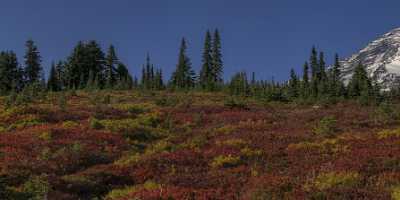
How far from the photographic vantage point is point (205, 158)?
19828mm

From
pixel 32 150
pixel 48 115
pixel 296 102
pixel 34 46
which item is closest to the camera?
pixel 32 150

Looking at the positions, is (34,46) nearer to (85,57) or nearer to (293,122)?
(85,57)

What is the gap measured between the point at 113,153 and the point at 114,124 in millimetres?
8354

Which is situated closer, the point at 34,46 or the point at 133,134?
the point at 133,134

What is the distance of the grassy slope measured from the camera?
554 inches

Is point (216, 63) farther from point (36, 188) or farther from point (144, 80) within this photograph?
point (36, 188)

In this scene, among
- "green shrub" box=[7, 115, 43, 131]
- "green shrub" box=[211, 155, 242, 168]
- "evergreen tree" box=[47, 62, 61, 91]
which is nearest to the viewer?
"green shrub" box=[211, 155, 242, 168]

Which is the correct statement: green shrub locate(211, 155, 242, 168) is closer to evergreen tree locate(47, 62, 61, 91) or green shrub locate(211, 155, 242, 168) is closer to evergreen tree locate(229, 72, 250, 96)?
evergreen tree locate(229, 72, 250, 96)

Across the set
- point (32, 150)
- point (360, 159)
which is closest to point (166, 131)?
point (32, 150)

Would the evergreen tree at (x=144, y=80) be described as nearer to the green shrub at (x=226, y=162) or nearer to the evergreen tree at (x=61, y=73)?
the evergreen tree at (x=61, y=73)

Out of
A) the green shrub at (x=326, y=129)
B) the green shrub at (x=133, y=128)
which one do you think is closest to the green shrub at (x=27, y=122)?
the green shrub at (x=133, y=128)

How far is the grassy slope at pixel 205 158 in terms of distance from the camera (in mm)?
14070

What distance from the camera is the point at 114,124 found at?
3002 centimetres

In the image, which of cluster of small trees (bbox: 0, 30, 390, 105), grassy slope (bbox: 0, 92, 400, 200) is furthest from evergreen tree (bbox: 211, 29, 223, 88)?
grassy slope (bbox: 0, 92, 400, 200)
